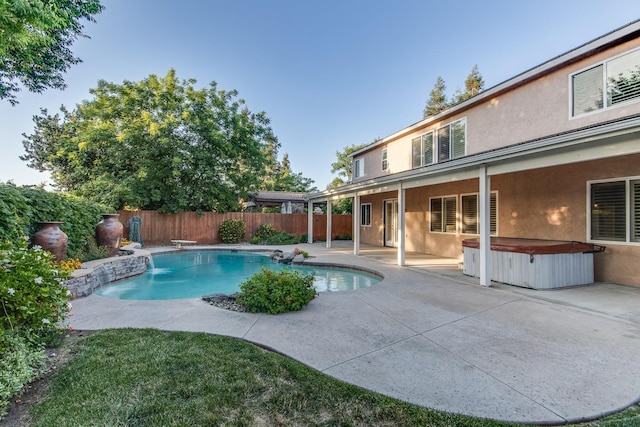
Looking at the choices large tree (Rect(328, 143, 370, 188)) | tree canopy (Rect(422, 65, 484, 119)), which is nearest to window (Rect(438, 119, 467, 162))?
large tree (Rect(328, 143, 370, 188))

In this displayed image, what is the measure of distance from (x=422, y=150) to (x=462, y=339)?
32.5 ft

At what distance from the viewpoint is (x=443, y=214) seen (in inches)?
463

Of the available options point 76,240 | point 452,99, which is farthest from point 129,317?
point 452,99

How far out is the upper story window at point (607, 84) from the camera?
6.64 meters

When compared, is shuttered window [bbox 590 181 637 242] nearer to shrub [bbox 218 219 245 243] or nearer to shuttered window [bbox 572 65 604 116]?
shuttered window [bbox 572 65 604 116]

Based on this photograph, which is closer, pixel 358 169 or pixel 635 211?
pixel 635 211

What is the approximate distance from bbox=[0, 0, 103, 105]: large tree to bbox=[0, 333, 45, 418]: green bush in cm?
552

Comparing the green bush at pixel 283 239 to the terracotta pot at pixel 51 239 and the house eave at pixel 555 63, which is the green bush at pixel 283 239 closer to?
the house eave at pixel 555 63

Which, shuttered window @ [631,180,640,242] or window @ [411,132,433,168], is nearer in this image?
shuttered window @ [631,180,640,242]

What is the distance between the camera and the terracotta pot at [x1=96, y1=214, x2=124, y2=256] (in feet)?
32.8

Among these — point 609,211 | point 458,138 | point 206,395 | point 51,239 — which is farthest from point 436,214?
point 51,239

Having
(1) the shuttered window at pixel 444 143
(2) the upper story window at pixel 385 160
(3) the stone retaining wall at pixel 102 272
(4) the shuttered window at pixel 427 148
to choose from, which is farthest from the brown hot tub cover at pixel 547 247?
(3) the stone retaining wall at pixel 102 272

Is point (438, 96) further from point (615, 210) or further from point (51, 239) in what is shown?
point (51, 239)

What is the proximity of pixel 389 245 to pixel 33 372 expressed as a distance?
1413cm
